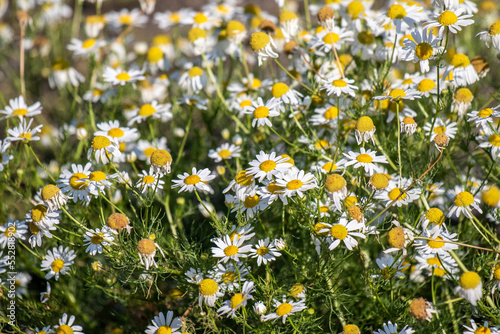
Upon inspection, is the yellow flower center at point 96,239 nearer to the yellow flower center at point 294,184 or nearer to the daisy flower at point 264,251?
the daisy flower at point 264,251

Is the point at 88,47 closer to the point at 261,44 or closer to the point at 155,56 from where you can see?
the point at 155,56

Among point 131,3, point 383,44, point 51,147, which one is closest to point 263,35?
point 383,44

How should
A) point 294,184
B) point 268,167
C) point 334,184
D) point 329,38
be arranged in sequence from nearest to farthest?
point 334,184 → point 294,184 → point 268,167 → point 329,38

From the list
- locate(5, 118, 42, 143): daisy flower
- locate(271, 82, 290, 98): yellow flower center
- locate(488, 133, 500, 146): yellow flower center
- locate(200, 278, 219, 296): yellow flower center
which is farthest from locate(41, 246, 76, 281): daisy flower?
locate(488, 133, 500, 146): yellow flower center

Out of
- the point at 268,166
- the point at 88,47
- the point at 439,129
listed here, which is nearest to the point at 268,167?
the point at 268,166

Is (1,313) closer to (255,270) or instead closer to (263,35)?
(255,270)

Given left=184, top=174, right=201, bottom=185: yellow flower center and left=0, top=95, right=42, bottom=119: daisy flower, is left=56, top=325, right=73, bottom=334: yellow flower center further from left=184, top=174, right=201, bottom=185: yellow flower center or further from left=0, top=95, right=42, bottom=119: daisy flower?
left=0, top=95, right=42, bottom=119: daisy flower
